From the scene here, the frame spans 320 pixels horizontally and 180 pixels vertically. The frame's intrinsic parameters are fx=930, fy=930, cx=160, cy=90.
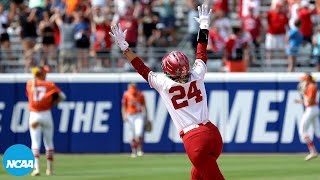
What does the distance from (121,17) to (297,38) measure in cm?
515

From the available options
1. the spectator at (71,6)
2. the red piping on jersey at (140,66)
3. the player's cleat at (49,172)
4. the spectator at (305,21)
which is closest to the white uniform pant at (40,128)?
the player's cleat at (49,172)

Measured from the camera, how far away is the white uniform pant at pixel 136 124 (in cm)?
2486

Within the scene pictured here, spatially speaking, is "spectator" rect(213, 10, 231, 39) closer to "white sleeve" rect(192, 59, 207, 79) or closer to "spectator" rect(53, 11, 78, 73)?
"spectator" rect(53, 11, 78, 73)

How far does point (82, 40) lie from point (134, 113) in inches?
113

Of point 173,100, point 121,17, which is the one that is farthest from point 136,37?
point 173,100

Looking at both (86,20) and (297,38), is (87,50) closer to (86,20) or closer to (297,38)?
(86,20)

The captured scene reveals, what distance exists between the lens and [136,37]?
26734 mm

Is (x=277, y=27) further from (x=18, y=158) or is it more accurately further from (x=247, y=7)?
(x=18, y=158)

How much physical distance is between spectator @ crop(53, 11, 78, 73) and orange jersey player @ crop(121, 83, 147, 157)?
1911 millimetres

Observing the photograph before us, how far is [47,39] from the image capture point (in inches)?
1038

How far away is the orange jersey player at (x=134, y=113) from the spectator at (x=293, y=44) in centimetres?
420

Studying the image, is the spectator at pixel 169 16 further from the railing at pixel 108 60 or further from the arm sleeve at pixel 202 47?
the arm sleeve at pixel 202 47

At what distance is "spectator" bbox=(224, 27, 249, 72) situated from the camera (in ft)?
84.4

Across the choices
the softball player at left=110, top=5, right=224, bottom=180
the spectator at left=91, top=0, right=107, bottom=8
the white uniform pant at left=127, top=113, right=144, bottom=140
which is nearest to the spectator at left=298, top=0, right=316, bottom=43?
the white uniform pant at left=127, top=113, right=144, bottom=140
